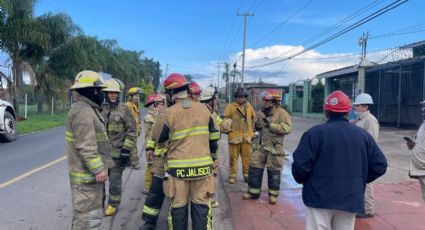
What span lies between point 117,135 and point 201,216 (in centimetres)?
202

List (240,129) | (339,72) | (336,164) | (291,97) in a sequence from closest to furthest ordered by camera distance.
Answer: (336,164) < (240,129) < (339,72) < (291,97)

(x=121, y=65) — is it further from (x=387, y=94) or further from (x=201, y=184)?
(x=201, y=184)

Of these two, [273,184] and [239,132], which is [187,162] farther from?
[239,132]

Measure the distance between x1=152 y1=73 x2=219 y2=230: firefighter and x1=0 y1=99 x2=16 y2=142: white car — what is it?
11.0 meters

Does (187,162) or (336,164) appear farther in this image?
(187,162)

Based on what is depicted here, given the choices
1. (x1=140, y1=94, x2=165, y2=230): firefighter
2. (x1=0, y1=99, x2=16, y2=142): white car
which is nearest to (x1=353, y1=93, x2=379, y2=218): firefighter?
(x1=140, y1=94, x2=165, y2=230): firefighter

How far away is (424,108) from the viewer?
4703 millimetres

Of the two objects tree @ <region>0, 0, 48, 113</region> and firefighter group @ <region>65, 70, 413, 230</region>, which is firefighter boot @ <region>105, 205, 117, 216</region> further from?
tree @ <region>0, 0, 48, 113</region>

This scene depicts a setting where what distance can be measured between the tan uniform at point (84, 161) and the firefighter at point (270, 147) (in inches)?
121

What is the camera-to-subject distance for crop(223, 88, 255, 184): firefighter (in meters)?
7.44

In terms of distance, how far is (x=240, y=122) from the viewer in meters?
7.46

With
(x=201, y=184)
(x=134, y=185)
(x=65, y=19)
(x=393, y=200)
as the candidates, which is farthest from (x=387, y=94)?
(x=65, y=19)

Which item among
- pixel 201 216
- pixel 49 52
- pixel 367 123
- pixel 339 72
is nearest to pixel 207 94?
pixel 367 123

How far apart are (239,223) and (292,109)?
33.7 meters
